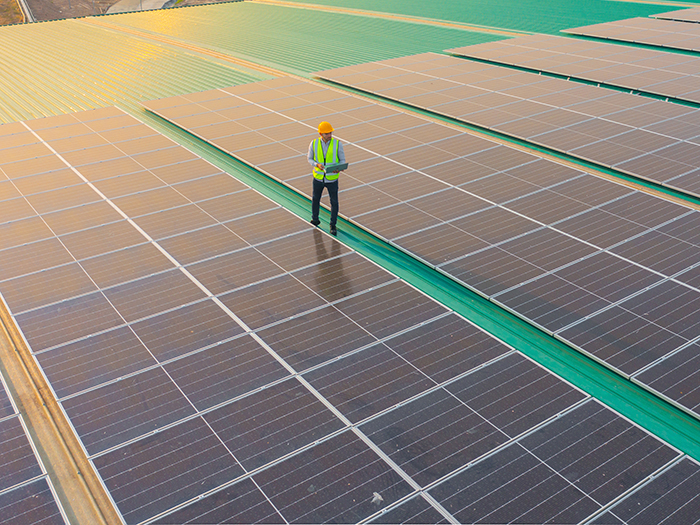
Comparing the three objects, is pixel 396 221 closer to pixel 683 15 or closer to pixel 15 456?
pixel 15 456

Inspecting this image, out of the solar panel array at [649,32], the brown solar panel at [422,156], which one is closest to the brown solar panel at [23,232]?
the brown solar panel at [422,156]

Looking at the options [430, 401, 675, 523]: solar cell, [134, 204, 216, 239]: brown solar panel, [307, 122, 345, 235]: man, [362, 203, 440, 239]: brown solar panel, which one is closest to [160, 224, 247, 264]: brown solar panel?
[134, 204, 216, 239]: brown solar panel

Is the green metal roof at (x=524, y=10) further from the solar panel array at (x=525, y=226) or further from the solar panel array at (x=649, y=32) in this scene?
the solar panel array at (x=525, y=226)

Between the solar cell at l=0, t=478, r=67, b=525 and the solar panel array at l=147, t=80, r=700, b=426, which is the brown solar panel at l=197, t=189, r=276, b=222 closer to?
the solar panel array at l=147, t=80, r=700, b=426

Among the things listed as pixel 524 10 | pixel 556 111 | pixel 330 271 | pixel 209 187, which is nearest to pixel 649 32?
pixel 524 10

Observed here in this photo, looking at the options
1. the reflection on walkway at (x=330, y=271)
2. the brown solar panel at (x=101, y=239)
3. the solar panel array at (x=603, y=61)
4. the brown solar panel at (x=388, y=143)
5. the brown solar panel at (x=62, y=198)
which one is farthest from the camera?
the solar panel array at (x=603, y=61)

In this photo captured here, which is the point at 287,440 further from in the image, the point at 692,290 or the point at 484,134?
the point at 484,134
